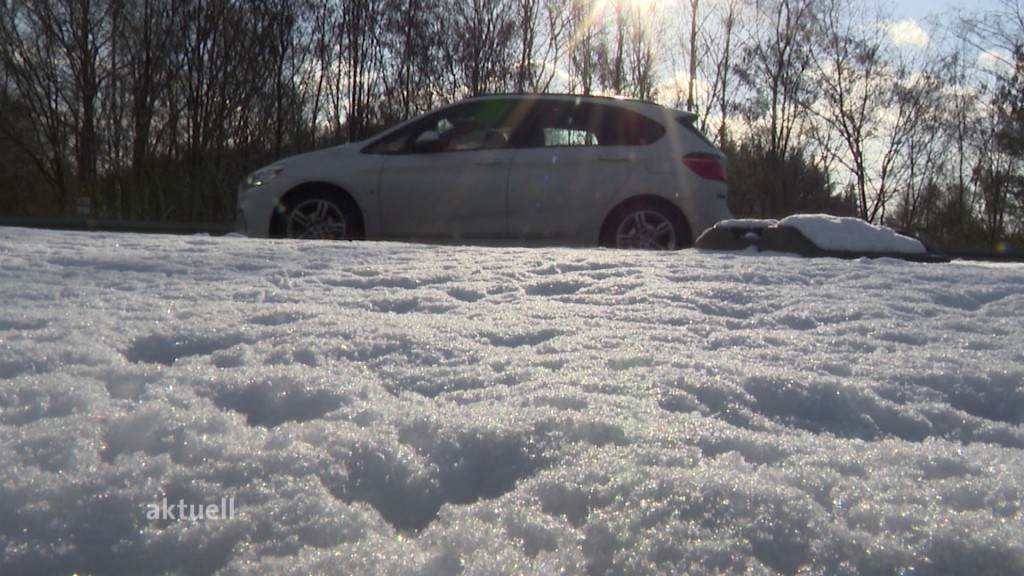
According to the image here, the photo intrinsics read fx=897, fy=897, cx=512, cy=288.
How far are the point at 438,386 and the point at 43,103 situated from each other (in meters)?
24.8

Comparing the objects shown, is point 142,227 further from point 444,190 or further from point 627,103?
point 627,103

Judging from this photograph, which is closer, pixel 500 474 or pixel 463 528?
pixel 463 528

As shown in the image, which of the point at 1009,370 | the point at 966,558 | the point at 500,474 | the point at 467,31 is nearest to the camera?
the point at 966,558

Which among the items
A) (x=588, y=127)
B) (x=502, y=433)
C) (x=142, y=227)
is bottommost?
(x=502, y=433)

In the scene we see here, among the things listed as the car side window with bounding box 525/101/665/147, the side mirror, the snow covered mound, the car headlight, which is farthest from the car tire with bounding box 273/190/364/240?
the snow covered mound

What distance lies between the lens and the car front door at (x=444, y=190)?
6.70m

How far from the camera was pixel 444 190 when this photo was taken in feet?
22.1

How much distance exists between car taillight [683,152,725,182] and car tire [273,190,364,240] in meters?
2.49

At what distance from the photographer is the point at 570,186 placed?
661 cm

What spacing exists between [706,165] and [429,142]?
207 centimetres

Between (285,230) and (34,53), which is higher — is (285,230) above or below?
below

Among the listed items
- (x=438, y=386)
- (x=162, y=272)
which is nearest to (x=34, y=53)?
(x=162, y=272)

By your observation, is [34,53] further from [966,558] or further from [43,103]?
[966,558]

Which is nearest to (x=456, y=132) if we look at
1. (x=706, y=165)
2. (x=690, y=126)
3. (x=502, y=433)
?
(x=690, y=126)
